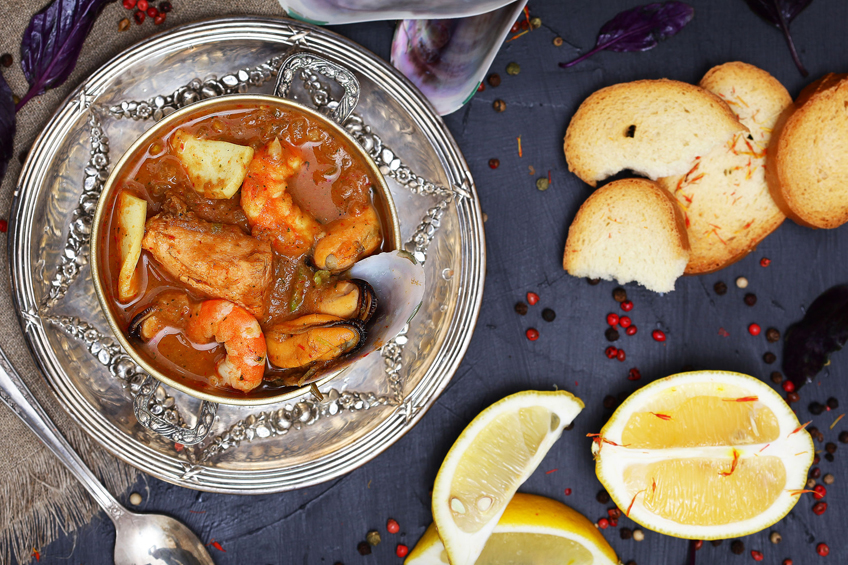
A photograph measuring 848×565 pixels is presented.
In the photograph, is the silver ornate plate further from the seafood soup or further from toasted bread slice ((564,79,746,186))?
toasted bread slice ((564,79,746,186))

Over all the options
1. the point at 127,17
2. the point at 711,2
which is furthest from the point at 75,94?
the point at 711,2

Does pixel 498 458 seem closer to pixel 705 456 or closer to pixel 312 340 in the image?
pixel 705 456

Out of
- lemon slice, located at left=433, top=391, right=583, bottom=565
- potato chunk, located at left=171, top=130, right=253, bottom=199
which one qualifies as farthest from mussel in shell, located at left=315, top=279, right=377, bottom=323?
lemon slice, located at left=433, top=391, right=583, bottom=565

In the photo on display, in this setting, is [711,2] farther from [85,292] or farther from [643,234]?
[85,292]

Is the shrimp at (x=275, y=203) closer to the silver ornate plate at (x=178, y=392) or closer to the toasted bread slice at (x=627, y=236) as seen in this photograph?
the silver ornate plate at (x=178, y=392)

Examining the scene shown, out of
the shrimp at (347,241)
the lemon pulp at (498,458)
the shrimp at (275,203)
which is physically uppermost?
the shrimp at (275,203)

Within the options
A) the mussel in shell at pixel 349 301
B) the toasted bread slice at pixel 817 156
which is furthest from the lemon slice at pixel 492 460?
the toasted bread slice at pixel 817 156
